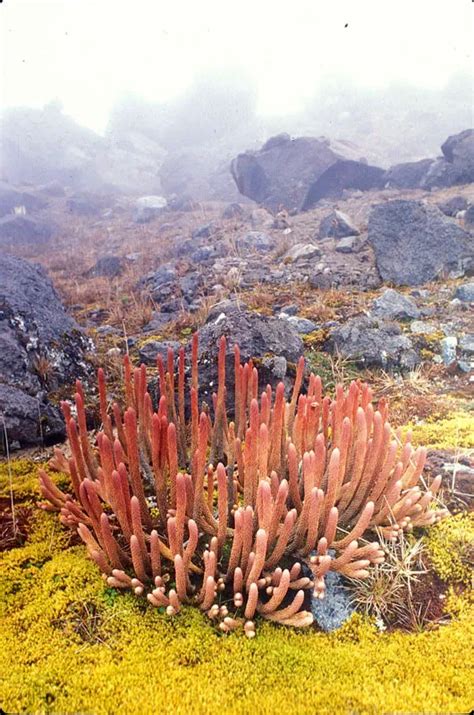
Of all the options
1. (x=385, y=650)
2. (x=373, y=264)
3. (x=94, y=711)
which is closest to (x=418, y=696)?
(x=385, y=650)

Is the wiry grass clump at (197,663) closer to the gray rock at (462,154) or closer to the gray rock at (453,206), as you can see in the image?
the gray rock at (453,206)

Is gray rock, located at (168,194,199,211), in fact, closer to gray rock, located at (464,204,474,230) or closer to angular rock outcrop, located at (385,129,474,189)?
→ angular rock outcrop, located at (385,129,474,189)

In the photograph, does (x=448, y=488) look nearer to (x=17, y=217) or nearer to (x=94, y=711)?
(x=94, y=711)

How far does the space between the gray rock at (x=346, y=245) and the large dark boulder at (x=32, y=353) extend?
8888 mm

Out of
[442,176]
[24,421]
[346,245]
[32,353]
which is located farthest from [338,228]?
[24,421]

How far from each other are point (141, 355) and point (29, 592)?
4126 mm

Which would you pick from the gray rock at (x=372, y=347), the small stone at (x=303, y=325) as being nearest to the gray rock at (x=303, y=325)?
the small stone at (x=303, y=325)

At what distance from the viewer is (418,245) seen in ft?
33.5

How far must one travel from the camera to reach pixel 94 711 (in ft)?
5.47

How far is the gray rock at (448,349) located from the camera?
5.75 m

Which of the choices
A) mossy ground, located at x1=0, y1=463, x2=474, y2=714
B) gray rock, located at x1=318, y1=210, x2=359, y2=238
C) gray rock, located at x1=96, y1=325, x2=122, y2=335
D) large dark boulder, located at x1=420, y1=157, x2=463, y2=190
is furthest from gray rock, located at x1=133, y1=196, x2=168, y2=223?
mossy ground, located at x1=0, y1=463, x2=474, y2=714

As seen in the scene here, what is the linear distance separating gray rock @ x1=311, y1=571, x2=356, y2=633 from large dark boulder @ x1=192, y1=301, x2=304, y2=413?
2.15m

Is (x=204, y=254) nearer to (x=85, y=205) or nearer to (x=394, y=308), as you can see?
(x=394, y=308)

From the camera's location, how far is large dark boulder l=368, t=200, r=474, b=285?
9.84 meters
